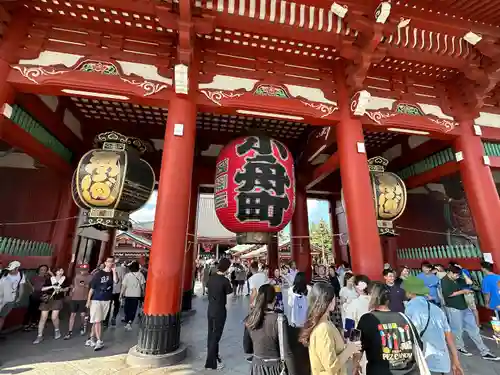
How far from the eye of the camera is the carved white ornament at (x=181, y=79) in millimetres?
5031

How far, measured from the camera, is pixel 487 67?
6.13m

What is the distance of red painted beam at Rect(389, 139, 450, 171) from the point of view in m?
8.05

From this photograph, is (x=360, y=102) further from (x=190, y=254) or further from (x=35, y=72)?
(x=190, y=254)

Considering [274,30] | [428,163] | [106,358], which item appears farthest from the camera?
[428,163]

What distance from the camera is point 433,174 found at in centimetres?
818

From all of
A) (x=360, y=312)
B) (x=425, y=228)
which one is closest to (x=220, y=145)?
(x=360, y=312)

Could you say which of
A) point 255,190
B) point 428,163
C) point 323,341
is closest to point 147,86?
point 255,190

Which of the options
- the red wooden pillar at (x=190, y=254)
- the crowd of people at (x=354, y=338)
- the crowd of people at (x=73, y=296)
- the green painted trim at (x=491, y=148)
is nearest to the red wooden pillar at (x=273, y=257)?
the red wooden pillar at (x=190, y=254)

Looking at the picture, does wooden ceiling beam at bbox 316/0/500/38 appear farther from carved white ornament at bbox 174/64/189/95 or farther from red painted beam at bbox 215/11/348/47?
carved white ornament at bbox 174/64/189/95

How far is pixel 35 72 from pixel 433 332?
23.7ft

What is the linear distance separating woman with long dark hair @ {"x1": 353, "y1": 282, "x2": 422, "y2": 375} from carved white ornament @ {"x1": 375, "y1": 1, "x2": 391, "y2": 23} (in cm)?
515

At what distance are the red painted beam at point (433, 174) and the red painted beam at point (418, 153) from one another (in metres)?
0.55

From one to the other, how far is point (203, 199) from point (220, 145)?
18.3 meters

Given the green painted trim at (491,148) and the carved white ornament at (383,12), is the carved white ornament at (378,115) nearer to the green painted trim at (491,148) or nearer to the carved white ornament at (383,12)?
the carved white ornament at (383,12)
